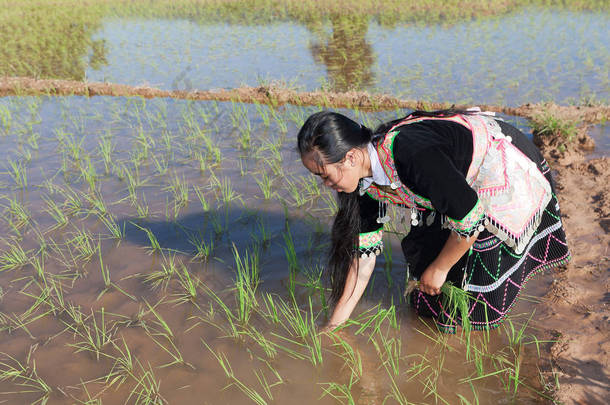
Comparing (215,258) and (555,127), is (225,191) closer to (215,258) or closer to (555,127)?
(215,258)

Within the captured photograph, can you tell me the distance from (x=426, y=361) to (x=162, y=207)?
2.17 metres

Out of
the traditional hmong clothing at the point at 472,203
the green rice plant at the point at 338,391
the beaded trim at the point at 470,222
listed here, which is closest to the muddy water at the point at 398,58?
the traditional hmong clothing at the point at 472,203

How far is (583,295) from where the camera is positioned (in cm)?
225

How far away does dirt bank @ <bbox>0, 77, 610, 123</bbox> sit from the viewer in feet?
14.3

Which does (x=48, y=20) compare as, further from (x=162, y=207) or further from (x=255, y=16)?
(x=162, y=207)

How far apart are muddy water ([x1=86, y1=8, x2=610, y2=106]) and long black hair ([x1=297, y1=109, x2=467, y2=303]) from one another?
381 cm

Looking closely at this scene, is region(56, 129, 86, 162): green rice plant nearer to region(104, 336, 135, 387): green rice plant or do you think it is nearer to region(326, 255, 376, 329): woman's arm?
region(104, 336, 135, 387): green rice plant

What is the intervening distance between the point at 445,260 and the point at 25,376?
6.11ft

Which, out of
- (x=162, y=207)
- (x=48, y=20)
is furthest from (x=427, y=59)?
(x=48, y=20)

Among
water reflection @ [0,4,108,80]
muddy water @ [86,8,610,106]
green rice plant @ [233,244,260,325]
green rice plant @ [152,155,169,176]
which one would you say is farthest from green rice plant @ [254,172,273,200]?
water reflection @ [0,4,108,80]

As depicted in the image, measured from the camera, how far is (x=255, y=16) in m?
12.7

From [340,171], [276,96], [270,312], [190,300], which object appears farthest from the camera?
[276,96]

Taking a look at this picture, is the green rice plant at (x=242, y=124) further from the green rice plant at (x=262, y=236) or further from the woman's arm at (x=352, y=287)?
the woman's arm at (x=352, y=287)

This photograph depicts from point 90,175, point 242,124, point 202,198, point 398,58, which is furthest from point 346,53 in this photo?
point 202,198
